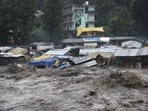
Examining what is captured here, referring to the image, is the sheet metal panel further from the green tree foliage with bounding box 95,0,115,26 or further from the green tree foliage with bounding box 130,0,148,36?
the green tree foliage with bounding box 95,0,115,26

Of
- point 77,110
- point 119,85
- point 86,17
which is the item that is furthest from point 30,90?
point 86,17

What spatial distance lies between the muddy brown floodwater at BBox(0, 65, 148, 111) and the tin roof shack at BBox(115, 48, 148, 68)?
25.9ft

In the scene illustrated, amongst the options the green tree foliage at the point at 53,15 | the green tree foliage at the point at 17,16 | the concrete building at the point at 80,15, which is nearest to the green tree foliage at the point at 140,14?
the concrete building at the point at 80,15

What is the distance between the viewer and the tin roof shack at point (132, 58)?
34.5 metres

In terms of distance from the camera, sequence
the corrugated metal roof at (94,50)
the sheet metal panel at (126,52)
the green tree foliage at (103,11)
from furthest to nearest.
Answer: the green tree foliage at (103,11)
the corrugated metal roof at (94,50)
the sheet metal panel at (126,52)

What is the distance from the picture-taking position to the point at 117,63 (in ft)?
123

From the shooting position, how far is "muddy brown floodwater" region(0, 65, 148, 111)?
17.1m

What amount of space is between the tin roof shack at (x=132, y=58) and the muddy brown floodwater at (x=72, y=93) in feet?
25.9

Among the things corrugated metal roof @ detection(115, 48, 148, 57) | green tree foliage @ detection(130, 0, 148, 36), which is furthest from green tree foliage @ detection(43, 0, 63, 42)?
corrugated metal roof @ detection(115, 48, 148, 57)

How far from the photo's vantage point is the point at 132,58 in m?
35.5

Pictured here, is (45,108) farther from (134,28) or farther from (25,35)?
(134,28)

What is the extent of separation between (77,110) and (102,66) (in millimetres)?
20838

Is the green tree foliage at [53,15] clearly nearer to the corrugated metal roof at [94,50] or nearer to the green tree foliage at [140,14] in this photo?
the green tree foliage at [140,14]

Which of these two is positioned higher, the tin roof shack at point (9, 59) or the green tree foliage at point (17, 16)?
the green tree foliage at point (17, 16)
